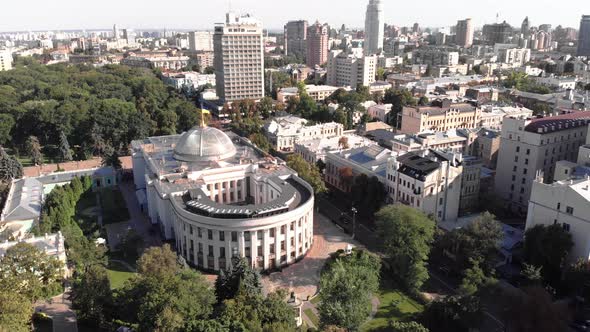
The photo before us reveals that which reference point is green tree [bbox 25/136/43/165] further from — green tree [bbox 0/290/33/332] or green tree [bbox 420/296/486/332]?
green tree [bbox 420/296/486/332]

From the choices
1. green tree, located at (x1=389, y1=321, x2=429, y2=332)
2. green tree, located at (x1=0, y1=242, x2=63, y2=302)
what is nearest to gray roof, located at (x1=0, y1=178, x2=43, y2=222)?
green tree, located at (x1=0, y1=242, x2=63, y2=302)

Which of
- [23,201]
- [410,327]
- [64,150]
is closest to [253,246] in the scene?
[410,327]

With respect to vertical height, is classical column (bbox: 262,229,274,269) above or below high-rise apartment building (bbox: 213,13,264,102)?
below

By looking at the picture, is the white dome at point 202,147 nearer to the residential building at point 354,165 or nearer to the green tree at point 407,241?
the residential building at point 354,165

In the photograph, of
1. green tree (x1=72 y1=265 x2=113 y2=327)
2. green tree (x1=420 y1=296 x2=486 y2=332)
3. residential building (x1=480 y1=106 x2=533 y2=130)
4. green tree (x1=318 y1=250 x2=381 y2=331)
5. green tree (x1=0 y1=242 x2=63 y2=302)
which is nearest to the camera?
green tree (x1=318 y1=250 x2=381 y2=331)

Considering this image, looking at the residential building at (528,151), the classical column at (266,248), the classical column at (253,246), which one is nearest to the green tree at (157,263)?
the classical column at (253,246)

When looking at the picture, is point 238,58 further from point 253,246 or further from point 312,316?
point 312,316
